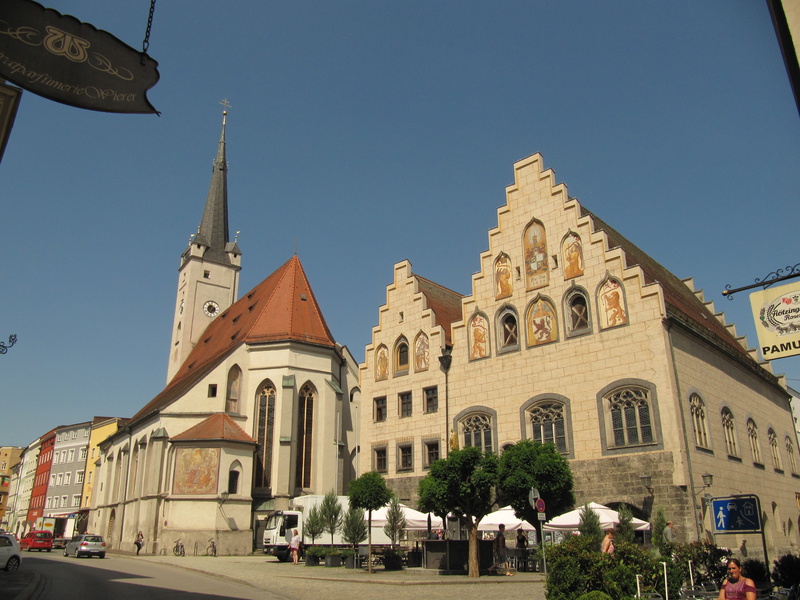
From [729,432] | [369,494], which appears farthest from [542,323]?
[369,494]

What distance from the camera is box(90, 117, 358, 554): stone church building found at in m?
36.8

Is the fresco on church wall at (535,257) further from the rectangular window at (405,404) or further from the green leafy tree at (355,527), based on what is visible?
the green leafy tree at (355,527)

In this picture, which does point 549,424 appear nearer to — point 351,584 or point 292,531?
point 351,584

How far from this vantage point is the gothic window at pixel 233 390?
4204 centimetres

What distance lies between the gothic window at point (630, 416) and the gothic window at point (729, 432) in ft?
16.9

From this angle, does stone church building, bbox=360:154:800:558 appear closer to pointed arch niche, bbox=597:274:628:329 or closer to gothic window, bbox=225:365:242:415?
pointed arch niche, bbox=597:274:628:329

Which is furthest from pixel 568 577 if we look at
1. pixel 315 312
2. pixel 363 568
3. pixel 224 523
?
pixel 315 312

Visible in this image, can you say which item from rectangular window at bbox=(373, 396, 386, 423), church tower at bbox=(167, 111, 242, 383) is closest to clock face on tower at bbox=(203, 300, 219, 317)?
church tower at bbox=(167, 111, 242, 383)

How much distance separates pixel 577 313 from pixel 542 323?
59.6 inches

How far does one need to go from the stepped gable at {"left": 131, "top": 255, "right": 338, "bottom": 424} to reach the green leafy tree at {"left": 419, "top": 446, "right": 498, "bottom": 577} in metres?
24.0

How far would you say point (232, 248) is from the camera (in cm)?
6225

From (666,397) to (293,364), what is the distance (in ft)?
85.3

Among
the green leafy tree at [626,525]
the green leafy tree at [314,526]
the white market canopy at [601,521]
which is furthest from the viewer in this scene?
the green leafy tree at [314,526]

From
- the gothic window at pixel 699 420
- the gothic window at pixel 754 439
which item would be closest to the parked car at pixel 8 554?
the gothic window at pixel 699 420
